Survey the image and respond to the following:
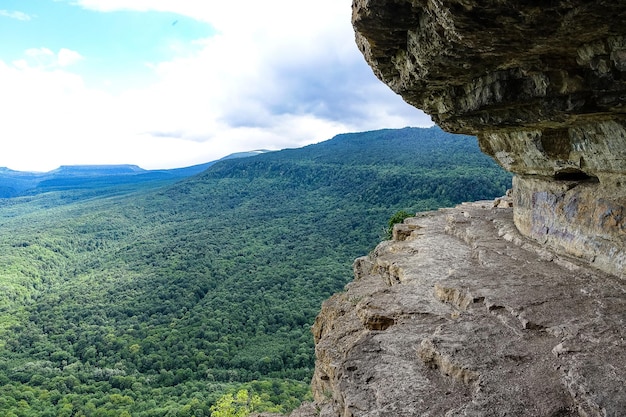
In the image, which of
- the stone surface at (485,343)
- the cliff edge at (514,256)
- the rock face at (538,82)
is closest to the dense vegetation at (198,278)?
the stone surface at (485,343)

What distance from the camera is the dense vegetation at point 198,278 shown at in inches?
1913

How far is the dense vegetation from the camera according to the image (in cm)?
4859

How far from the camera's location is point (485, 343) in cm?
885

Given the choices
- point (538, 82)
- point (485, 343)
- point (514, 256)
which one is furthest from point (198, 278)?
point (538, 82)

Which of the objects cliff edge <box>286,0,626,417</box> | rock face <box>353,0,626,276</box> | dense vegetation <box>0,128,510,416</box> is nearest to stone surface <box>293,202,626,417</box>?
cliff edge <box>286,0,626,417</box>

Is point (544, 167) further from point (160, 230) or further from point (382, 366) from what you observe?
point (160, 230)

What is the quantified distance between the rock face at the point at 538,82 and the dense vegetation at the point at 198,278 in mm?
24297

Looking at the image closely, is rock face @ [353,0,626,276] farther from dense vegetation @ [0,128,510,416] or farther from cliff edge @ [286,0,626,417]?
dense vegetation @ [0,128,510,416]

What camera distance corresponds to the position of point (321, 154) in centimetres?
18712

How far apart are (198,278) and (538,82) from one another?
8181 centimetres

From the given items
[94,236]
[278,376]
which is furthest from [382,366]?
[94,236]

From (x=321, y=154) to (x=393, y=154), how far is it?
4559cm

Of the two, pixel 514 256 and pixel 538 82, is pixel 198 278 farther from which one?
pixel 538 82

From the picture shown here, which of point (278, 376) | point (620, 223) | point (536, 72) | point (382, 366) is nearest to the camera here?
point (536, 72)
